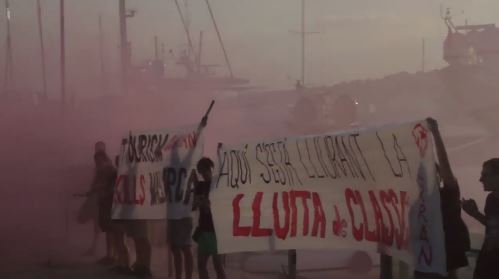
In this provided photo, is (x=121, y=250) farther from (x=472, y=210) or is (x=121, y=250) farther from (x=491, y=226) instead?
(x=491, y=226)

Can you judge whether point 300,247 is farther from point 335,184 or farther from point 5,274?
point 5,274

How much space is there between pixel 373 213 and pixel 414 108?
42.9 ft

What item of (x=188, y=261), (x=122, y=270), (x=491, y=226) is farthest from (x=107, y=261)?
(x=491, y=226)

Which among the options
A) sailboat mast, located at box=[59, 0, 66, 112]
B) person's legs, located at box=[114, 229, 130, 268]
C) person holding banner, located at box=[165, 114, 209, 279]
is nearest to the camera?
person holding banner, located at box=[165, 114, 209, 279]

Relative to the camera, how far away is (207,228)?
19.9ft

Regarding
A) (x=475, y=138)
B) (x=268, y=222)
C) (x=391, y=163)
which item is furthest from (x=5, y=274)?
(x=475, y=138)

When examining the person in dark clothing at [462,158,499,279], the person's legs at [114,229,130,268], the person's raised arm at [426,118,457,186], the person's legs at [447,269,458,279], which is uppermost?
the person's raised arm at [426,118,457,186]

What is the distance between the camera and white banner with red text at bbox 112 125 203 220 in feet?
22.3

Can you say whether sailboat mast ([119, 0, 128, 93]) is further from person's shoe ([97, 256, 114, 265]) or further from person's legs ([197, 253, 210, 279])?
person's legs ([197, 253, 210, 279])

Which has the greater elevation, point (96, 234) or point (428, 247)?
point (428, 247)

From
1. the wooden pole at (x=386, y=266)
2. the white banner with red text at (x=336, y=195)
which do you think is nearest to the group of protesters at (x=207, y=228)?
the white banner with red text at (x=336, y=195)

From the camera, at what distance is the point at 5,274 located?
796 centimetres

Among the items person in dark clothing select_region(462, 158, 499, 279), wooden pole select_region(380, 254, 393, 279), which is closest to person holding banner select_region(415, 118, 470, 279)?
person in dark clothing select_region(462, 158, 499, 279)

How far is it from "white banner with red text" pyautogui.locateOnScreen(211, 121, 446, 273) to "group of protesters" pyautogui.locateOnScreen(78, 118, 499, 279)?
0.11m
